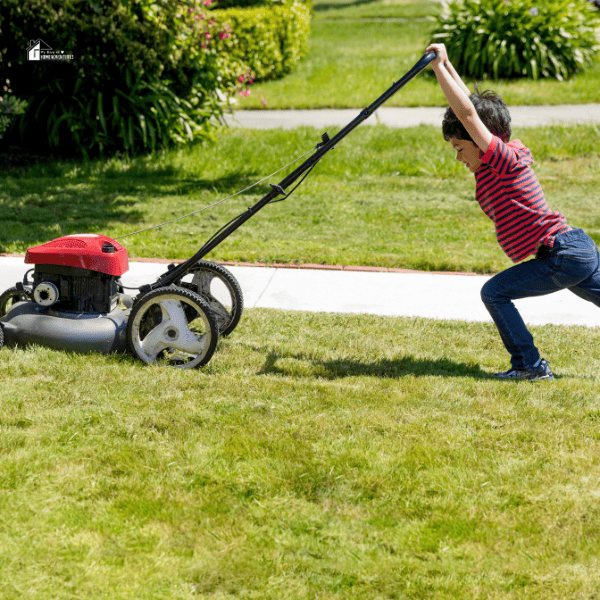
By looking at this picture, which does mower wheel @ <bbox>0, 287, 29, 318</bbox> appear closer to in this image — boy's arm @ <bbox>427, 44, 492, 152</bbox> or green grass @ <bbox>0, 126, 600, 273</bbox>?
green grass @ <bbox>0, 126, 600, 273</bbox>

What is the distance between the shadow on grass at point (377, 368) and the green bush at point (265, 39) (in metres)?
9.23

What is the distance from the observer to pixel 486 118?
12.7ft

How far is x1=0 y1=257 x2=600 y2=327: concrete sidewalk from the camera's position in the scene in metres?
5.21

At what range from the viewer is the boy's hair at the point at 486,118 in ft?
12.6

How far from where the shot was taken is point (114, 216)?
738cm

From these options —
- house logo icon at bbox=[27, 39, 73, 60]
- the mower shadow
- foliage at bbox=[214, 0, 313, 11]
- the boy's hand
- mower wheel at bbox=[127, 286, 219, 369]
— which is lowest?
the mower shadow

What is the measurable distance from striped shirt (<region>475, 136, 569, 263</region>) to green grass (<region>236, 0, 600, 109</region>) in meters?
8.16

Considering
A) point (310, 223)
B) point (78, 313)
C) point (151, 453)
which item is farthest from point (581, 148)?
point (151, 453)

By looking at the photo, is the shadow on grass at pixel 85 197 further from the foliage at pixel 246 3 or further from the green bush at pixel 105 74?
the foliage at pixel 246 3

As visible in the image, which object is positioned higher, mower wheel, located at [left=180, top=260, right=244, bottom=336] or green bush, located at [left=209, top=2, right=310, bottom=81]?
green bush, located at [left=209, top=2, right=310, bottom=81]

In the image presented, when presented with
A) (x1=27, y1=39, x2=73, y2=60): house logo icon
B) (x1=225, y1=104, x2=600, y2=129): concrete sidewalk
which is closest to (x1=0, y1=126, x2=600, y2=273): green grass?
(x1=225, y1=104, x2=600, y2=129): concrete sidewalk

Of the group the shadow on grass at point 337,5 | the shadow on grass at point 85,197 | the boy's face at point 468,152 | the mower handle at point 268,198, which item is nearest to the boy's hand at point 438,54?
the mower handle at point 268,198

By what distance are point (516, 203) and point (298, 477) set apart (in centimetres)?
169

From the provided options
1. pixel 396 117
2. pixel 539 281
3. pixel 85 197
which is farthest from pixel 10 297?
pixel 396 117
